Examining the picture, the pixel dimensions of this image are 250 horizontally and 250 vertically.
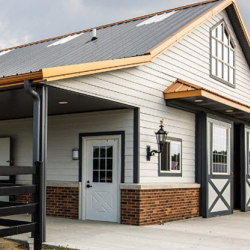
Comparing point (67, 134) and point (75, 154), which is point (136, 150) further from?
point (67, 134)

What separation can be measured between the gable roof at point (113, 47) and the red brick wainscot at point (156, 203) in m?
2.95

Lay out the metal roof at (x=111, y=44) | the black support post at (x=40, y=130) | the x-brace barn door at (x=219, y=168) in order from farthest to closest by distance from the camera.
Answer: the x-brace barn door at (x=219, y=168), the metal roof at (x=111, y=44), the black support post at (x=40, y=130)

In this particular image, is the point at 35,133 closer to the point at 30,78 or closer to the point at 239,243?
the point at 30,78

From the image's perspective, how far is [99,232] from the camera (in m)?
9.77

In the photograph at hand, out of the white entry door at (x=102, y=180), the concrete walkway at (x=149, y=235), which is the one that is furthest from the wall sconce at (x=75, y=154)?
the concrete walkway at (x=149, y=235)

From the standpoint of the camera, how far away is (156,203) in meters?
11.5

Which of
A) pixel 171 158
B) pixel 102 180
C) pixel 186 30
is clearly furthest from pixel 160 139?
pixel 186 30

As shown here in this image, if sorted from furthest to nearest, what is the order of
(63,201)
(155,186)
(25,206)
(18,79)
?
(63,201) → (155,186) → (18,79) → (25,206)

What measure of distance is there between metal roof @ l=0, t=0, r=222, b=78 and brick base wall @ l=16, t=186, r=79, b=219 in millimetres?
3309

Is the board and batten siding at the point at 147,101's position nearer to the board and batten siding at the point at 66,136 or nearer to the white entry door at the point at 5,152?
the board and batten siding at the point at 66,136

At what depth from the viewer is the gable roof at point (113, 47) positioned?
896 cm

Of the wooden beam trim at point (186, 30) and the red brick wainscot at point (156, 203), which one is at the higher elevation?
the wooden beam trim at point (186, 30)

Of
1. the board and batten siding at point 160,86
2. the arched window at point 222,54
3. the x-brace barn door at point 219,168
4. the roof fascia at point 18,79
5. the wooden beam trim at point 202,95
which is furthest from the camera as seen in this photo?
the arched window at point 222,54

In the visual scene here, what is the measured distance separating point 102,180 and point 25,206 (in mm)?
4146
